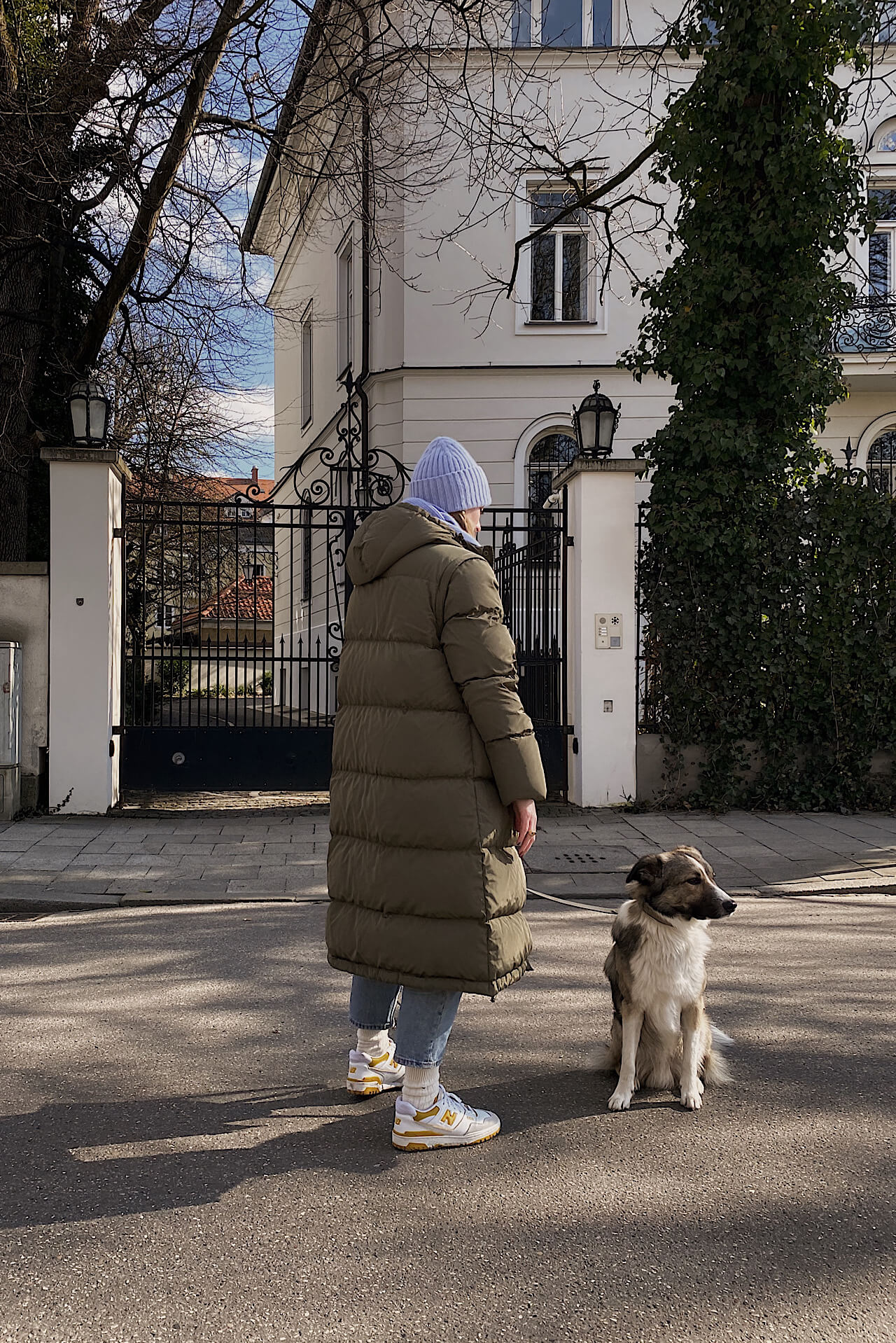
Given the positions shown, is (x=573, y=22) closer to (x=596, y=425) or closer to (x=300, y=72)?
(x=300, y=72)

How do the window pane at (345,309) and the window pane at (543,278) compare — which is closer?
the window pane at (543,278)

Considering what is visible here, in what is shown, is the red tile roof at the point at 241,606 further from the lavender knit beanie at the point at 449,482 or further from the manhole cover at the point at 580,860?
the lavender knit beanie at the point at 449,482

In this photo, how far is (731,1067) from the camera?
14.4 ft

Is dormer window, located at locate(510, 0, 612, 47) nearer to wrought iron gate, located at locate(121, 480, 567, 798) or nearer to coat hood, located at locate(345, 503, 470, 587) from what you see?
wrought iron gate, located at locate(121, 480, 567, 798)

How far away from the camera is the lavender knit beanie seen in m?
3.78

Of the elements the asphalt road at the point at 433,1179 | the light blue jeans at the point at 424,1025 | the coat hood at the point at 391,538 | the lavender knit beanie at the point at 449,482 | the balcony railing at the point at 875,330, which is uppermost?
the balcony railing at the point at 875,330

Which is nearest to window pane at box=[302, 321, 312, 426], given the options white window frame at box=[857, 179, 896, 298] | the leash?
white window frame at box=[857, 179, 896, 298]

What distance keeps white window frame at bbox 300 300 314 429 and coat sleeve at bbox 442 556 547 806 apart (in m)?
24.1

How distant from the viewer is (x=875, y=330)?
786 inches

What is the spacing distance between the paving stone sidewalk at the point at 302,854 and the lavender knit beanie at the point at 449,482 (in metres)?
4.62

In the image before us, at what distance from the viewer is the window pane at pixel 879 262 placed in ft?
67.6

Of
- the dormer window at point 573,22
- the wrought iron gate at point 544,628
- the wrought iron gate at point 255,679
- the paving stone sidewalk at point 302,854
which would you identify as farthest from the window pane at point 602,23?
the paving stone sidewalk at point 302,854

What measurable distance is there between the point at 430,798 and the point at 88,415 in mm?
8190

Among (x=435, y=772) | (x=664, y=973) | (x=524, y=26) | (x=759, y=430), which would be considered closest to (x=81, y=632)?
(x=759, y=430)
